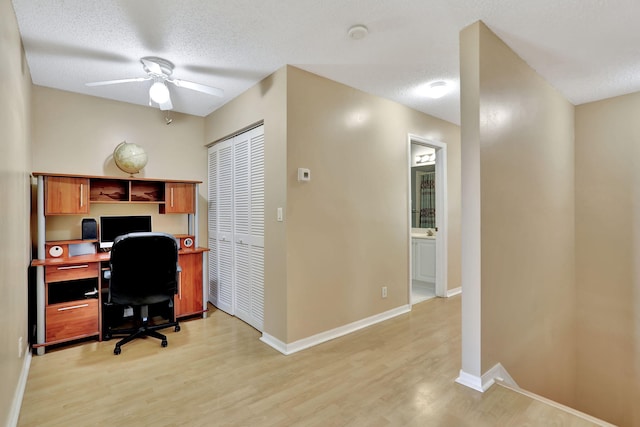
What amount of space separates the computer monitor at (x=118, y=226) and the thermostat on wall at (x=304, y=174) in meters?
2.16

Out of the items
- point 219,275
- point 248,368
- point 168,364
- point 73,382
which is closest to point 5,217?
point 73,382

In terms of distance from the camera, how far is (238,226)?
371 cm

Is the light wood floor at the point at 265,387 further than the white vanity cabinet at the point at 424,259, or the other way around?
the white vanity cabinet at the point at 424,259

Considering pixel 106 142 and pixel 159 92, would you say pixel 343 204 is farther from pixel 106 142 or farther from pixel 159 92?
pixel 106 142

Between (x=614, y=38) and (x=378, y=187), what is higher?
(x=614, y=38)

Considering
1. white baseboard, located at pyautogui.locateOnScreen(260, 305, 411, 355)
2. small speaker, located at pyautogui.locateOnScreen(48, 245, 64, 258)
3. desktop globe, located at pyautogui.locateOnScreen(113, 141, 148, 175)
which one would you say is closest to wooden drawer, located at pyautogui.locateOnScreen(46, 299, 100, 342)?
small speaker, located at pyautogui.locateOnScreen(48, 245, 64, 258)

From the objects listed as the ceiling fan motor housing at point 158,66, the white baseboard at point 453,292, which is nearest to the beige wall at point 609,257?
the white baseboard at point 453,292

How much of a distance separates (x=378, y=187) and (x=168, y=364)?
265cm

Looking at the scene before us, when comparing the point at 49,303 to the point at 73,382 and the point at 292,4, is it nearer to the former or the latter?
the point at 73,382

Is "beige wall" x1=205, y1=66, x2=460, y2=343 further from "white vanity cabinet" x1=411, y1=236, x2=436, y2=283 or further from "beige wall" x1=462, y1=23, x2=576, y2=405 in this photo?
"white vanity cabinet" x1=411, y1=236, x2=436, y2=283

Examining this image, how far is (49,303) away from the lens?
9.62 feet

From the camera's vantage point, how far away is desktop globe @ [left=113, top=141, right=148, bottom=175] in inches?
142

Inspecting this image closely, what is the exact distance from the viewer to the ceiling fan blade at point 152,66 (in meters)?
2.70

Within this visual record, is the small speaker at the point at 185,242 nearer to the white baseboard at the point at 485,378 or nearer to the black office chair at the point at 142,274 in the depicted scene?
the black office chair at the point at 142,274
